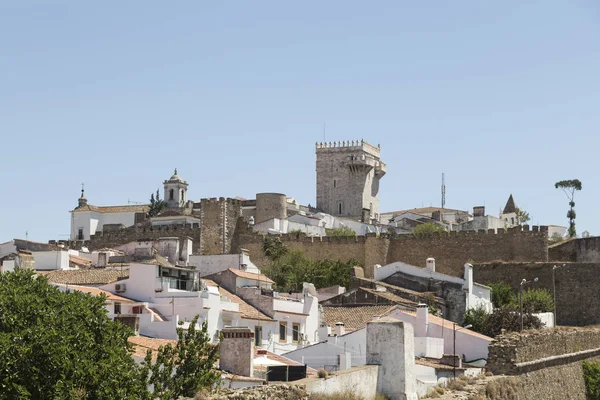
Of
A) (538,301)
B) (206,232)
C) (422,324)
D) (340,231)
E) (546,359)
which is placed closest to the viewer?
(546,359)

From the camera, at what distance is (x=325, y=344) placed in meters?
28.1

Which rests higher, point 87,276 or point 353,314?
point 87,276

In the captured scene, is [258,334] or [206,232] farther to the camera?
[206,232]

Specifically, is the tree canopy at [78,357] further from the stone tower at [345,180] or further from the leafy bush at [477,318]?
the stone tower at [345,180]

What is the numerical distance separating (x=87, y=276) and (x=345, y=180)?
185 ft

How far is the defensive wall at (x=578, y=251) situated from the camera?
59719 mm

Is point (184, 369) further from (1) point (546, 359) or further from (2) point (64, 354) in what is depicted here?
(1) point (546, 359)

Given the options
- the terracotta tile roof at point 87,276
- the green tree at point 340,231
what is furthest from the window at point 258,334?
the green tree at point 340,231

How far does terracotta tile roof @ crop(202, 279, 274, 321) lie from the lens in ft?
106

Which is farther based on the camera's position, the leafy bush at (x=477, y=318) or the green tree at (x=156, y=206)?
the green tree at (x=156, y=206)

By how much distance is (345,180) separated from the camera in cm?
9025

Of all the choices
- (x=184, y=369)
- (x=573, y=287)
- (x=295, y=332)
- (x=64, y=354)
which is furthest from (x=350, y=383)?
(x=573, y=287)

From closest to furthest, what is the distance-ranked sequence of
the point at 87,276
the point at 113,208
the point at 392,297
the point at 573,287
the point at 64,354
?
the point at 64,354 < the point at 87,276 < the point at 392,297 < the point at 573,287 < the point at 113,208

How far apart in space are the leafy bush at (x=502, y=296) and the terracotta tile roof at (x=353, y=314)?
39.3 ft
